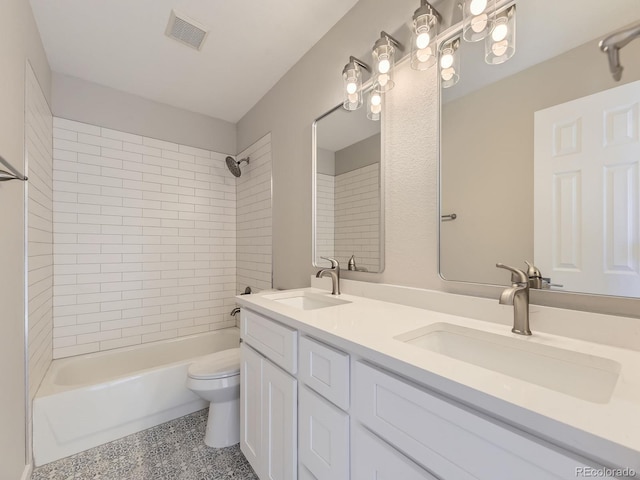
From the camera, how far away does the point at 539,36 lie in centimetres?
91

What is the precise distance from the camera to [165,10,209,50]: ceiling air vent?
163cm

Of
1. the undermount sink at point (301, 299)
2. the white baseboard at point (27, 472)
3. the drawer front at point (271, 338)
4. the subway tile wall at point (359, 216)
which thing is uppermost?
the subway tile wall at point (359, 216)

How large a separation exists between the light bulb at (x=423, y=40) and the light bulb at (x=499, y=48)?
252mm

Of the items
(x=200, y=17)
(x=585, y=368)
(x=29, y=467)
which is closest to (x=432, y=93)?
(x=585, y=368)

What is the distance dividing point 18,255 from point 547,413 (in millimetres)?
2101

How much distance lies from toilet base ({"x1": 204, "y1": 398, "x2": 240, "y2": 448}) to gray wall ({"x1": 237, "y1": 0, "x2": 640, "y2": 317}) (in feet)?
2.99

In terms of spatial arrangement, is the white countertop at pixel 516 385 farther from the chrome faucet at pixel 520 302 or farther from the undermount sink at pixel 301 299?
the undermount sink at pixel 301 299

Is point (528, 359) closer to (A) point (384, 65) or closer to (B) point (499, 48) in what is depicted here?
(B) point (499, 48)

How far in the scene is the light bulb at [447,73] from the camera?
1132 millimetres

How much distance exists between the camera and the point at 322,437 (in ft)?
2.93

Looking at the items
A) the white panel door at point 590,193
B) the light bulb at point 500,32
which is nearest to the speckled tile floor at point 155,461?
the white panel door at point 590,193

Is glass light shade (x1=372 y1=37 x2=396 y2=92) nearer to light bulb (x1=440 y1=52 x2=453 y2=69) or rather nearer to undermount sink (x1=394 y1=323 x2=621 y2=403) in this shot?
light bulb (x1=440 y1=52 x2=453 y2=69)

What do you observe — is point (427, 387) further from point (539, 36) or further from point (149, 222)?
point (149, 222)

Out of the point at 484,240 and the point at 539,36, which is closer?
the point at 539,36
